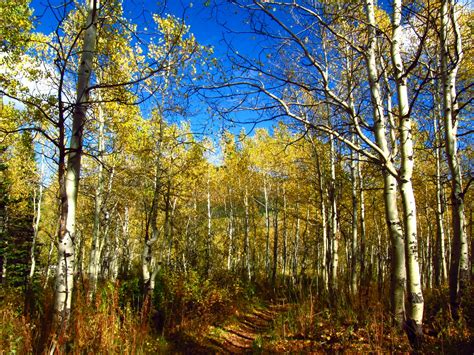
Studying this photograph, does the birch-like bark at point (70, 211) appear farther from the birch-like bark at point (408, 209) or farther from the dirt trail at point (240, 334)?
the dirt trail at point (240, 334)

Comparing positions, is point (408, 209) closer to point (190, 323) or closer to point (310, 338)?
point (310, 338)

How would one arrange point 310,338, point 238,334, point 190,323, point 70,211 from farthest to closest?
1. point 238,334
2. point 190,323
3. point 310,338
4. point 70,211

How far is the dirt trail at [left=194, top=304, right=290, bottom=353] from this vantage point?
605cm

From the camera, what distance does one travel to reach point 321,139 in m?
A: 10.7

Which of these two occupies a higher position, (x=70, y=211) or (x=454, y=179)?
(x=454, y=179)

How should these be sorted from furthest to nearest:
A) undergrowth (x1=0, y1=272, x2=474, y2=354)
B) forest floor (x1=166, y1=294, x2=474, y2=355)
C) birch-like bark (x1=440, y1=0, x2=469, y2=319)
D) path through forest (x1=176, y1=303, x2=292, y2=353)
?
path through forest (x1=176, y1=303, x2=292, y2=353) < birch-like bark (x1=440, y1=0, x2=469, y2=319) < forest floor (x1=166, y1=294, x2=474, y2=355) < undergrowth (x1=0, y1=272, x2=474, y2=354)

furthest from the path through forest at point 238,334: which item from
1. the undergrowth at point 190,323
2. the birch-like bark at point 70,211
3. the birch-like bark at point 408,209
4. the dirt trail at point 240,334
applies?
the birch-like bark at point 70,211

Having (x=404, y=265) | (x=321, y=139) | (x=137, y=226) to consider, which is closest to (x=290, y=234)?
(x=137, y=226)

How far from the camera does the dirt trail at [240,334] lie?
19.9 ft

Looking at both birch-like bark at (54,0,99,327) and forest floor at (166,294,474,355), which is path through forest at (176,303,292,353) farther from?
birch-like bark at (54,0,99,327)

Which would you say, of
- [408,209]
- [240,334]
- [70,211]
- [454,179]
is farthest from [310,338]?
[70,211]

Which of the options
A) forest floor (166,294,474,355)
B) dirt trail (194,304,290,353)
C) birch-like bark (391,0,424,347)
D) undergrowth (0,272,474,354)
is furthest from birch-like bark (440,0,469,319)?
dirt trail (194,304,290,353)

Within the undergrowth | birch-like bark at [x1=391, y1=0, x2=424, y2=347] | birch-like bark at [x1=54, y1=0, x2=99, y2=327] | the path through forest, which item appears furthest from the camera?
the path through forest

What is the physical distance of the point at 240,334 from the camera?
7480 millimetres
